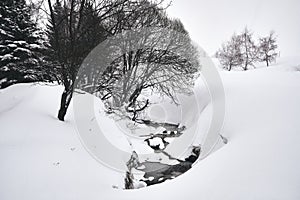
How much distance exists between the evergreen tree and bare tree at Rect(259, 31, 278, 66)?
2420 centimetres

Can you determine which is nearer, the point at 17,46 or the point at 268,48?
the point at 17,46

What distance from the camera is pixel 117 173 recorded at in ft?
14.8

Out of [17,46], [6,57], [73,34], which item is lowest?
[73,34]

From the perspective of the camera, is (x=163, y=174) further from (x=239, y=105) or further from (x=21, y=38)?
(x=21, y=38)

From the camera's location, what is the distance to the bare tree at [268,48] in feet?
73.9

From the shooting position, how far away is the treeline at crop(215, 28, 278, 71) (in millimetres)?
22911

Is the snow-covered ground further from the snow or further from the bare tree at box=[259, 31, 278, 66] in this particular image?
the bare tree at box=[259, 31, 278, 66]

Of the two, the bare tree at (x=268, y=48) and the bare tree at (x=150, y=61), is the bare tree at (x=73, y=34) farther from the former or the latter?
the bare tree at (x=268, y=48)

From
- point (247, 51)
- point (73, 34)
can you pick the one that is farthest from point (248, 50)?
point (73, 34)

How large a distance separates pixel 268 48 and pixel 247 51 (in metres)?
2.43

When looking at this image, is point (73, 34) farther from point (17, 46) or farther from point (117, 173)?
point (17, 46)

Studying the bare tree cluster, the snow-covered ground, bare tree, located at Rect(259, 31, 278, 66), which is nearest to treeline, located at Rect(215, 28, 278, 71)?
bare tree, located at Rect(259, 31, 278, 66)

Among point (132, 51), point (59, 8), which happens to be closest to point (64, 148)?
point (59, 8)

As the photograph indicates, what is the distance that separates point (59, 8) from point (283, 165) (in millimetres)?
6093
